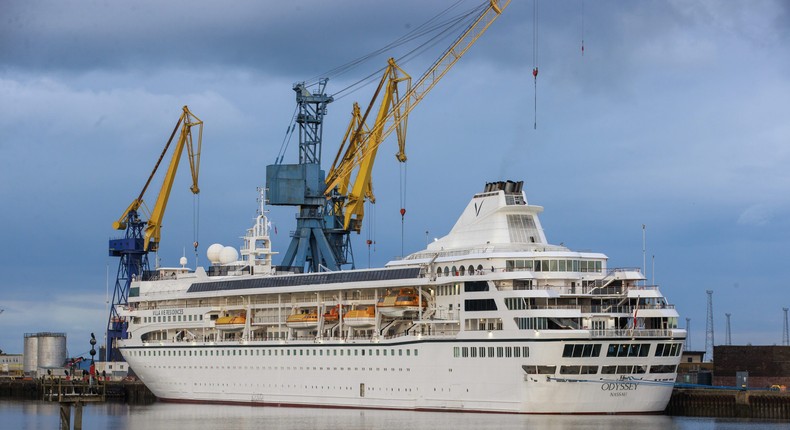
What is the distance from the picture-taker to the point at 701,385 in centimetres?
7700

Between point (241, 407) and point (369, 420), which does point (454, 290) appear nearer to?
point (369, 420)

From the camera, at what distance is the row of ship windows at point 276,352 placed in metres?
76.2

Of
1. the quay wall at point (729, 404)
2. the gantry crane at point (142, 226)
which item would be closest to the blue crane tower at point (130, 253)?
the gantry crane at point (142, 226)

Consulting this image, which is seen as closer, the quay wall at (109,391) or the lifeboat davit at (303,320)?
the lifeboat davit at (303,320)

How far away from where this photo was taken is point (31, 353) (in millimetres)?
141375

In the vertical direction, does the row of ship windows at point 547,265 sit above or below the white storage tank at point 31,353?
above

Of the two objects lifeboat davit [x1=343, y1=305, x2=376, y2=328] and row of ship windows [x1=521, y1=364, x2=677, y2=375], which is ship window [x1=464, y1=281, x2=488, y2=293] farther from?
lifeboat davit [x1=343, y1=305, x2=376, y2=328]

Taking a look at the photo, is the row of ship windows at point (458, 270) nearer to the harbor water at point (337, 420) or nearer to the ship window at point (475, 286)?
the ship window at point (475, 286)

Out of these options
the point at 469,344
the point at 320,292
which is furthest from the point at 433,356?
the point at 320,292

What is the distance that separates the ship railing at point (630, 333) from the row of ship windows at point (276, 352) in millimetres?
11089

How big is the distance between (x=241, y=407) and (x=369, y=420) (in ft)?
55.6

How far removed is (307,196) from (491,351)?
29.9m

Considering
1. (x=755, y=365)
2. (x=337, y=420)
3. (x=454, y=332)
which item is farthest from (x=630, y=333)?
(x=337, y=420)

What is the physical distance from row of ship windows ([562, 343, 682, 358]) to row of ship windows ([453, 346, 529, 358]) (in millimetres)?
2355
